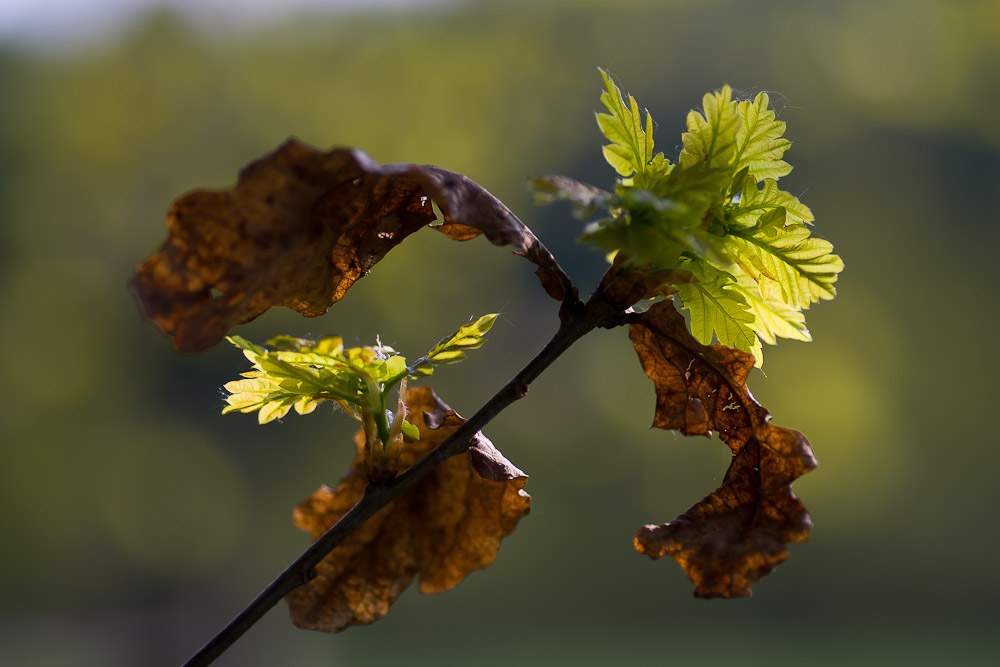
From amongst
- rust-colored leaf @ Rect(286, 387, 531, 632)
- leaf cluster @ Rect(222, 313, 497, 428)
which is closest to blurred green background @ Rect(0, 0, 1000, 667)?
rust-colored leaf @ Rect(286, 387, 531, 632)

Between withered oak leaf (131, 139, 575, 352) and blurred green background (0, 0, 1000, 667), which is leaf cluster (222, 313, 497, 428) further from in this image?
blurred green background (0, 0, 1000, 667)

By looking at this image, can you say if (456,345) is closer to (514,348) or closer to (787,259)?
(787,259)

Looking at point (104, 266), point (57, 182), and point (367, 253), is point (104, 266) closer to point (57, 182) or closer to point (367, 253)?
point (57, 182)

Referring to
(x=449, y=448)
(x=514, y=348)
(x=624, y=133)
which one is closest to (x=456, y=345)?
(x=449, y=448)

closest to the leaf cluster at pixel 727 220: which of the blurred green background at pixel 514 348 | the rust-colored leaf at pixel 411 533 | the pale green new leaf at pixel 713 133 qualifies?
the pale green new leaf at pixel 713 133

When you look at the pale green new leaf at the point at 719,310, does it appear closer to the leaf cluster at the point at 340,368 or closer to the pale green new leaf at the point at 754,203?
the pale green new leaf at the point at 754,203

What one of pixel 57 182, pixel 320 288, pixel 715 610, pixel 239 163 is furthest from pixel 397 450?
pixel 715 610
